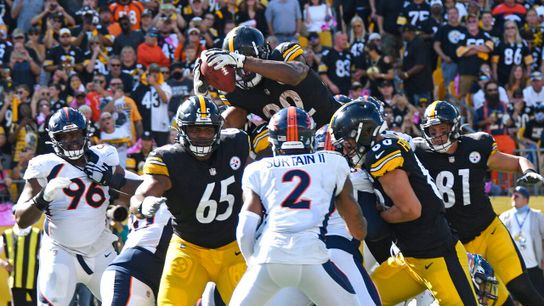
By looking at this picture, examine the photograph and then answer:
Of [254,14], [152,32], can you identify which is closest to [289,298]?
[152,32]

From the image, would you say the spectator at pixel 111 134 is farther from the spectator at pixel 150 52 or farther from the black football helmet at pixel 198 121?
the black football helmet at pixel 198 121

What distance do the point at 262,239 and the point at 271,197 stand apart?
261 mm

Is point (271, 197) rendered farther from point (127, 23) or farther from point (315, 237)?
point (127, 23)

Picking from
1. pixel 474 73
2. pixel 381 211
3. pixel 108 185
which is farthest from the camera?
pixel 474 73

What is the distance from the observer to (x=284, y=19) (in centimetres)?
1681

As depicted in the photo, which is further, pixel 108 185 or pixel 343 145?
pixel 108 185

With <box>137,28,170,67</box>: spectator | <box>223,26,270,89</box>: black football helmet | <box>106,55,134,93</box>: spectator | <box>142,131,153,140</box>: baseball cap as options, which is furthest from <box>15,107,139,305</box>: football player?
<box>137,28,170,67</box>: spectator

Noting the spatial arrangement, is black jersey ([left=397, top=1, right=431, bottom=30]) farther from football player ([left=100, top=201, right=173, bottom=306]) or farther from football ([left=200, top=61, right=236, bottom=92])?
football player ([left=100, top=201, right=173, bottom=306])

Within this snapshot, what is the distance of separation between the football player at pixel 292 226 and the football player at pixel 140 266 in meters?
1.43

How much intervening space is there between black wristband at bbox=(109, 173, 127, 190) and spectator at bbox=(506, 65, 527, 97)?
8.92 meters

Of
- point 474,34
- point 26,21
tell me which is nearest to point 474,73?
point 474,34

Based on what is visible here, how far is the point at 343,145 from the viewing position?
7801 millimetres

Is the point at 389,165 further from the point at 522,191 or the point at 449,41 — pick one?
the point at 449,41

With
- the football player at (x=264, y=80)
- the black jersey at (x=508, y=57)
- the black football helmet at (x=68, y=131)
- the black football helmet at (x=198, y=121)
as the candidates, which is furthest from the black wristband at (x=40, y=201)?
the black jersey at (x=508, y=57)
